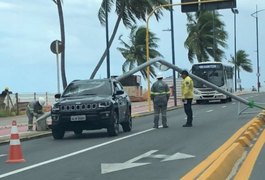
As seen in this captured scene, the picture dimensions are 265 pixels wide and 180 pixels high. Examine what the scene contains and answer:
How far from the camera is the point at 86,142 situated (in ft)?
55.1

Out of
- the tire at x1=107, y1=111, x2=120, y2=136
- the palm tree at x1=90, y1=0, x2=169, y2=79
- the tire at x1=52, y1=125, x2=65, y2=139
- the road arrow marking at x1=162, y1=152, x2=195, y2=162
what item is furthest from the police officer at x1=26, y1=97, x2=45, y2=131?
the palm tree at x1=90, y1=0, x2=169, y2=79

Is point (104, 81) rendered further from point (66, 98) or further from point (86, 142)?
point (86, 142)

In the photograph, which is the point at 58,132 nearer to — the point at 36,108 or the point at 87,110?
the point at 87,110

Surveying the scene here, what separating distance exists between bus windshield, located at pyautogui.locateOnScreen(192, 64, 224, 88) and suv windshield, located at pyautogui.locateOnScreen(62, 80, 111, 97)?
1069 inches

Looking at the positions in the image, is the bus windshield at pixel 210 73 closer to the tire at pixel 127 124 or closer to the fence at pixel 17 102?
the fence at pixel 17 102

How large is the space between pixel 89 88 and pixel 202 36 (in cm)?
5164

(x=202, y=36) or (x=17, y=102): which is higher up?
Result: (x=202, y=36)

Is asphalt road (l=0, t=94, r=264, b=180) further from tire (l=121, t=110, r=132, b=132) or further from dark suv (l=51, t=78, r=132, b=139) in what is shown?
tire (l=121, t=110, r=132, b=132)

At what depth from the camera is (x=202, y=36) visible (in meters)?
69.2

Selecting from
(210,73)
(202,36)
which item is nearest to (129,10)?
(210,73)

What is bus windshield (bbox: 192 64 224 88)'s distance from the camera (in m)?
45.7

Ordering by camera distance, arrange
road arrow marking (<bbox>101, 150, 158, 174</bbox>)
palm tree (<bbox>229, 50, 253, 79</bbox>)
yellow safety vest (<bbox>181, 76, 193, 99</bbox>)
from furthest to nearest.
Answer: palm tree (<bbox>229, 50, 253, 79</bbox>) < yellow safety vest (<bbox>181, 76, 193, 99</bbox>) < road arrow marking (<bbox>101, 150, 158, 174</bbox>)

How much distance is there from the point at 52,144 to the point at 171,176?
7306mm

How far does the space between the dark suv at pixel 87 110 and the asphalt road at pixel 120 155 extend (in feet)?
1.33
